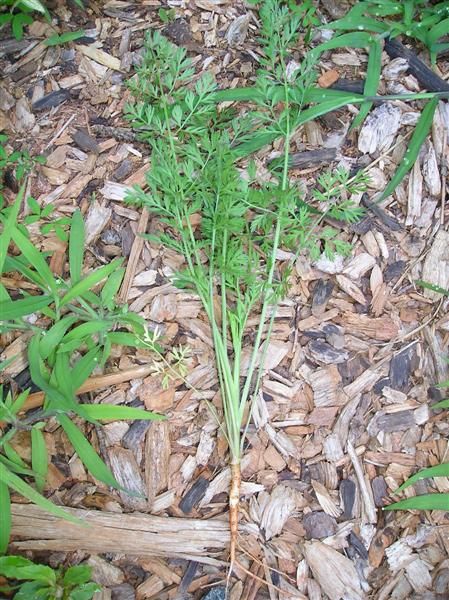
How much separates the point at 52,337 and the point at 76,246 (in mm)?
300

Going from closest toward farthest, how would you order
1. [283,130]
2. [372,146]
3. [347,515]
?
[347,515] < [283,130] < [372,146]

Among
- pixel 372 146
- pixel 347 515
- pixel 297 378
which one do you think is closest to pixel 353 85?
pixel 372 146

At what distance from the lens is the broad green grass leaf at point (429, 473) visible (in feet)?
5.84

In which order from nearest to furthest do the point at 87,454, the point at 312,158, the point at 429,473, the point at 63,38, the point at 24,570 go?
the point at 24,570, the point at 87,454, the point at 429,473, the point at 312,158, the point at 63,38

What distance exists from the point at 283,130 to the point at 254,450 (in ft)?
3.32

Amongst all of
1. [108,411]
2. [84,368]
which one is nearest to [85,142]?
[84,368]

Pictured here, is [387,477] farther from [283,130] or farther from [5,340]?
[5,340]

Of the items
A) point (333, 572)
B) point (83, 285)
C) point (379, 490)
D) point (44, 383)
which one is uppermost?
point (83, 285)

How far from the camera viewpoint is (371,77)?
6.81 feet

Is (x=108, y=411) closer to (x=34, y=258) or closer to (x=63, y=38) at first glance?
(x=34, y=258)

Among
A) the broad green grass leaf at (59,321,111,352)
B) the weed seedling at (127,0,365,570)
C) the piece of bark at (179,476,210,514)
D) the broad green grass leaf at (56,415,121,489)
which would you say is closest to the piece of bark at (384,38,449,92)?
the weed seedling at (127,0,365,570)

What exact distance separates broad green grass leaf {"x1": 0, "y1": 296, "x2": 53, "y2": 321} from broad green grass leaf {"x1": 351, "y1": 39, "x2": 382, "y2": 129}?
3.91 feet

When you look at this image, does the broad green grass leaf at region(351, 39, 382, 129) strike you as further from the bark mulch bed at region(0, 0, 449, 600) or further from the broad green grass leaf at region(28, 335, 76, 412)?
the broad green grass leaf at region(28, 335, 76, 412)

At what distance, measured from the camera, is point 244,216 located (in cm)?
198
